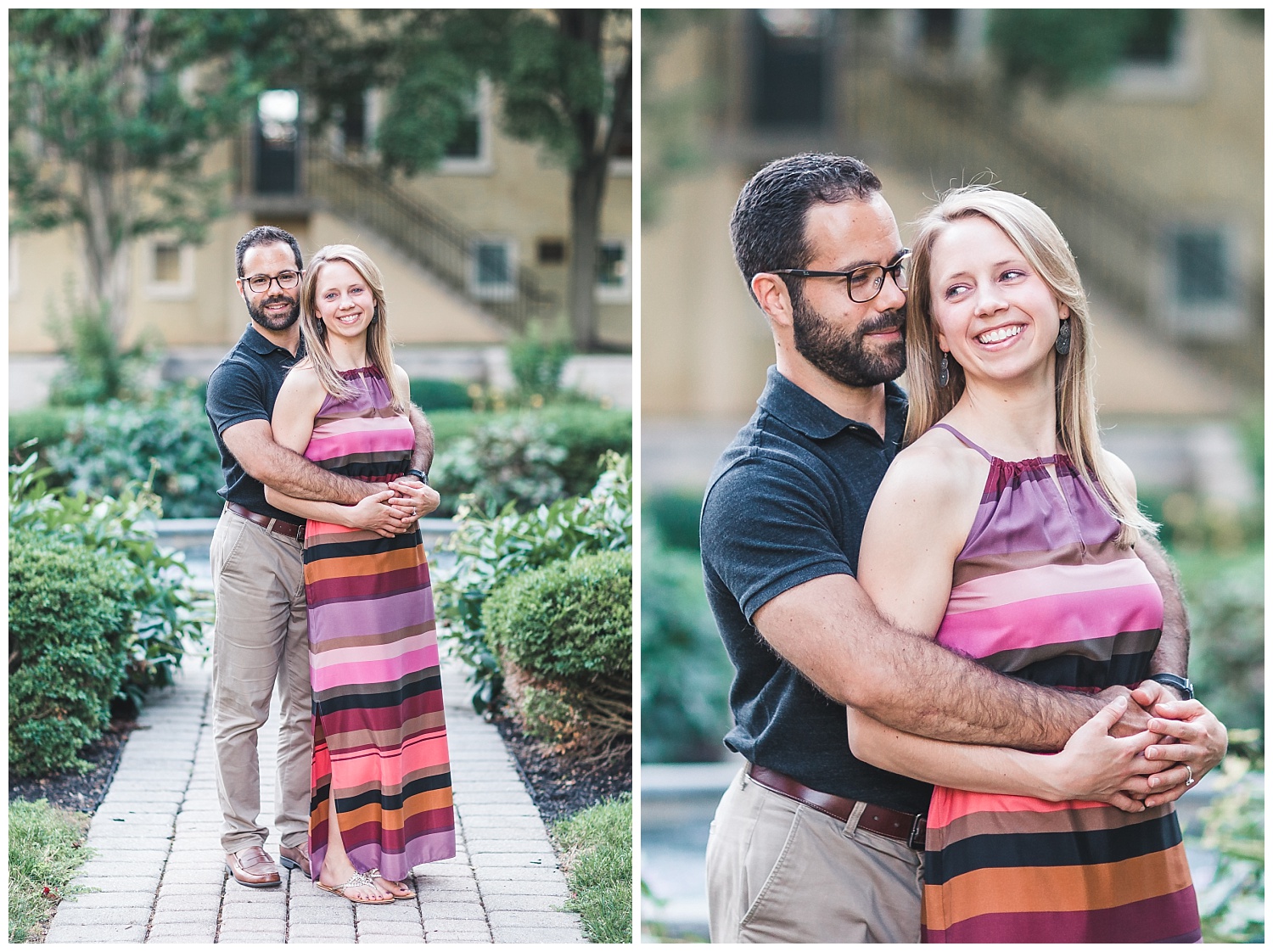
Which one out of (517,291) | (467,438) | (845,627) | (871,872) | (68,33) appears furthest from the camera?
(517,291)

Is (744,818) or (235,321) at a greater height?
(235,321)

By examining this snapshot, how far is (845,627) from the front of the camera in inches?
68.8

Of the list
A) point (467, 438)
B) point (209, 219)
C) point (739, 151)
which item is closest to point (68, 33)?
point (209, 219)

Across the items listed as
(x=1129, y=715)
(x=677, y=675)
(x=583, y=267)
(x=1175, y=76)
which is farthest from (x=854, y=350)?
(x=1175, y=76)

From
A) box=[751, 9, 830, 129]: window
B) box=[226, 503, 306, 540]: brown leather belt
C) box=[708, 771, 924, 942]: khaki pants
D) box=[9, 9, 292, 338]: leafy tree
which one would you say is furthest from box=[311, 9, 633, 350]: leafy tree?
box=[708, 771, 924, 942]: khaki pants

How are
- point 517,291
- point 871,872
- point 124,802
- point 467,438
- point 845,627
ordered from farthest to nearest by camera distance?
point 517,291 < point 467,438 < point 124,802 < point 871,872 < point 845,627

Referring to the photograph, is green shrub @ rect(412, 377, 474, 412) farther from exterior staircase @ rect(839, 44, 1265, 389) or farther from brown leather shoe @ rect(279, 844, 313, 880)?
exterior staircase @ rect(839, 44, 1265, 389)

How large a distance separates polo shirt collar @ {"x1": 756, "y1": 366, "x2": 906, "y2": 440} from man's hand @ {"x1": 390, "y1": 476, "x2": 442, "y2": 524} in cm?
98

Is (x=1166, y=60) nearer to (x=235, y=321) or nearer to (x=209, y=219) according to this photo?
(x=209, y=219)

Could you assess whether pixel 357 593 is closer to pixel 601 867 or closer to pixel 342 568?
pixel 342 568

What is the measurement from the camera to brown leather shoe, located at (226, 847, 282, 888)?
2684mm

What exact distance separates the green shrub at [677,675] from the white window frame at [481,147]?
3944 millimetres

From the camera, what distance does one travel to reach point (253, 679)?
106 inches

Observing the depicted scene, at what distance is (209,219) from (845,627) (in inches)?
306
